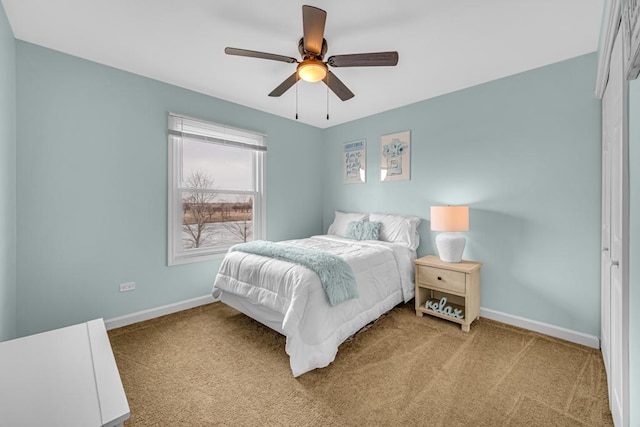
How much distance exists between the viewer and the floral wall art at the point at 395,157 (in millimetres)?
3473

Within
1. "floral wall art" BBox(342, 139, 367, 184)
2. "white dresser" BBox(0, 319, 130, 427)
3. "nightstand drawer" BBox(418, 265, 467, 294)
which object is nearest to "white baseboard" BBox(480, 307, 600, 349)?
"nightstand drawer" BBox(418, 265, 467, 294)

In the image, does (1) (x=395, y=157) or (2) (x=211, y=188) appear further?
(1) (x=395, y=157)

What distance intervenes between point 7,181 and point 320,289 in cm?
245

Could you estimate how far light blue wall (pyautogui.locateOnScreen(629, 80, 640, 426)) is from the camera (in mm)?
1070

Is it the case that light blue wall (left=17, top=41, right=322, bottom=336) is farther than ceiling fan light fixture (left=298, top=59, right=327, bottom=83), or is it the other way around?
light blue wall (left=17, top=41, right=322, bottom=336)

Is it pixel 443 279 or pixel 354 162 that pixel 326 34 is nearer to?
pixel 354 162

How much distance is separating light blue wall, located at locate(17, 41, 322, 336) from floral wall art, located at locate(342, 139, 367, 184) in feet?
6.61

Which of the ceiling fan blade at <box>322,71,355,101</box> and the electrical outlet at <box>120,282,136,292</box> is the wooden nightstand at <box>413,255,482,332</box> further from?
the electrical outlet at <box>120,282,136,292</box>

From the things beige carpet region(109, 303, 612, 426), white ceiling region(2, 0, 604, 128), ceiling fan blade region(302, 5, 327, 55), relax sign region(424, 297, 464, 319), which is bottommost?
beige carpet region(109, 303, 612, 426)

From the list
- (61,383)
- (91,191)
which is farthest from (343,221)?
(61,383)

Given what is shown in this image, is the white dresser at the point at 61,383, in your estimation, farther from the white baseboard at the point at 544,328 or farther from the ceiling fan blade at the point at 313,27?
the white baseboard at the point at 544,328

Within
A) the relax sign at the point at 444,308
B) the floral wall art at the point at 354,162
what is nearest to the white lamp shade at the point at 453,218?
the relax sign at the point at 444,308

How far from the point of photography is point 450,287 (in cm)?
264

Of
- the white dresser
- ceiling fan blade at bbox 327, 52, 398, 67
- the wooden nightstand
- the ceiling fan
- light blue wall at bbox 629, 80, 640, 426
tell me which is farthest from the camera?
the wooden nightstand
